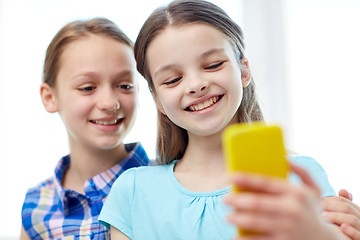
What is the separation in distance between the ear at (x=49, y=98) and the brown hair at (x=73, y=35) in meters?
0.02

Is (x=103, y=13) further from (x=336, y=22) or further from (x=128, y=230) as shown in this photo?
(x=128, y=230)

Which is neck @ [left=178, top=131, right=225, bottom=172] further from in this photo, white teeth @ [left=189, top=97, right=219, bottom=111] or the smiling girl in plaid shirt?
the smiling girl in plaid shirt

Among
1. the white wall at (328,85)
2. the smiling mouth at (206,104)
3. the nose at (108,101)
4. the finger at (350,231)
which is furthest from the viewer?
the white wall at (328,85)

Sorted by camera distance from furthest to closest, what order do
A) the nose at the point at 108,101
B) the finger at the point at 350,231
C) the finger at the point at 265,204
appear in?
1. the nose at the point at 108,101
2. the finger at the point at 350,231
3. the finger at the point at 265,204

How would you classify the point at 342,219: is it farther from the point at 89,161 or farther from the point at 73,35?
the point at 73,35

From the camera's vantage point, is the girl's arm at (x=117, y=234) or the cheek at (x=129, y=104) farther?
the cheek at (x=129, y=104)

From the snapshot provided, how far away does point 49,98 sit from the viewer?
154 centimetres

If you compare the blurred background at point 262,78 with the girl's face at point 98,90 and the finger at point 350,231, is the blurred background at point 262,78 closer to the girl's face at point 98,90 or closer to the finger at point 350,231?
the girl's face at point 98,90

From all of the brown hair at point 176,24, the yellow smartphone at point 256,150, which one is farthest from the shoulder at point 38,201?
the yellow smartphone at point 256,150

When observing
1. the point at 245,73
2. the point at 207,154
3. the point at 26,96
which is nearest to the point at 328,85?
the point at 245,73

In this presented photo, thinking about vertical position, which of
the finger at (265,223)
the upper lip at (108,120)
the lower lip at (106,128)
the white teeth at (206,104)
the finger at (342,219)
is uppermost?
the upper lip at (108,120)

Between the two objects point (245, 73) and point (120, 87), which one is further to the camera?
point (120, 87)

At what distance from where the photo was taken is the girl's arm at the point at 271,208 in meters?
0.52

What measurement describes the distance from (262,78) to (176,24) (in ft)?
3.79
